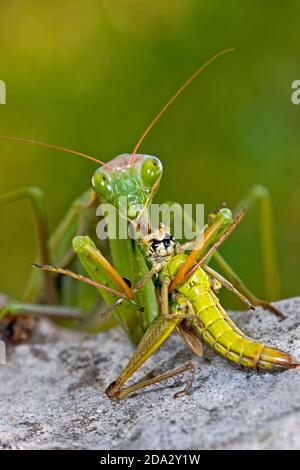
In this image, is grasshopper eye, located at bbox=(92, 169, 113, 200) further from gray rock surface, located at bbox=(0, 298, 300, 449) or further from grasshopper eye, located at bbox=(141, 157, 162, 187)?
gray rock surface, located at bbox=(0, 298, 300, 449)

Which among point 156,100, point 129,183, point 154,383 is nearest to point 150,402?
point 154,383

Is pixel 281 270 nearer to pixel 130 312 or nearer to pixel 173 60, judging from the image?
pixel 173 60

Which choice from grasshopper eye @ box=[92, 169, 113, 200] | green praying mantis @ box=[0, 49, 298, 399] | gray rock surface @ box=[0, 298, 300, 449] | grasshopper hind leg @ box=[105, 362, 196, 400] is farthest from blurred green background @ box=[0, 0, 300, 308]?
grasshopper hind leg @ box=[105, 362, 196, 400]

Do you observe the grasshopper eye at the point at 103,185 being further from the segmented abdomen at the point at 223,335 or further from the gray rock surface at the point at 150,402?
the gray rock surface at the point at 150,402

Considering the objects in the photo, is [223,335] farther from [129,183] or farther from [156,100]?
[156,100]

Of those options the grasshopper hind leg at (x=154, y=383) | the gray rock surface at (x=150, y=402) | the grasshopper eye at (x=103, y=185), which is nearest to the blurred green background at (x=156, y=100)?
the gray rock surface at (x=150, y=402)
